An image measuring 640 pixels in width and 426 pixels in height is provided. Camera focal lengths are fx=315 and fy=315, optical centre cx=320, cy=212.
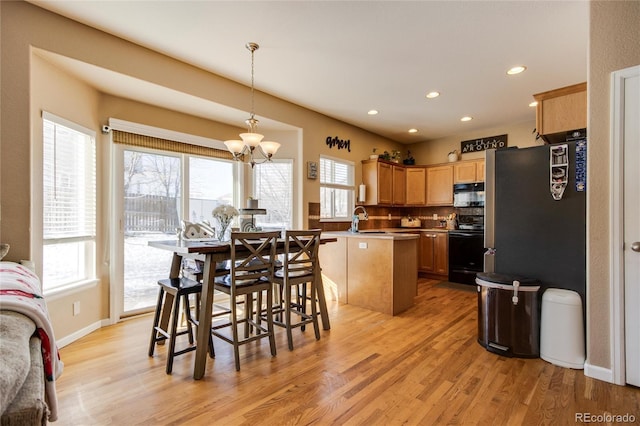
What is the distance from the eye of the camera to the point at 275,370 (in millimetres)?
2348

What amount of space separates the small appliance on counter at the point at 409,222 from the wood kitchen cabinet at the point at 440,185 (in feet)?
1.71

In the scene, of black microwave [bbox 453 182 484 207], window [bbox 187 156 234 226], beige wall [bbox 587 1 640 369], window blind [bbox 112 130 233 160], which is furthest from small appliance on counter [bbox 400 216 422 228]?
beige wall [bbox 587 1 640 369]

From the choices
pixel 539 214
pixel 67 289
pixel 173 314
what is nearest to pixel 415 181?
pixel 539 214

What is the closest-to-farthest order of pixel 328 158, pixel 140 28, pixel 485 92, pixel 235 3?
pixel 235 3, pixel 140 28, pixel 485 92, pixel 328 158

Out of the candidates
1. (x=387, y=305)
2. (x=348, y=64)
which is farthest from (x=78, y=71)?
(x=387, y=305)

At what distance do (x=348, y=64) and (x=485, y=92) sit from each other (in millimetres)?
1968

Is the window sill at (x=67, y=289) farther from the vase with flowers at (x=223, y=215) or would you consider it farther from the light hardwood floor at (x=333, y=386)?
the vase with flowers at (x=223, y=215)

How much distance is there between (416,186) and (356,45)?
3.96 metres

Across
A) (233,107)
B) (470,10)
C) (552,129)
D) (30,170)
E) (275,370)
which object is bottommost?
(275,370)

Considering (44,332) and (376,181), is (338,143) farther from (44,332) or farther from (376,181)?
(44,332)

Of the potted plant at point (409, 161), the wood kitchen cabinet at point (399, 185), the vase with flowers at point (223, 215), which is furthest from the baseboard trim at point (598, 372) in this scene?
the potted plant at point (409, 161)

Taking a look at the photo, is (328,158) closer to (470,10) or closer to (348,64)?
(348,64)

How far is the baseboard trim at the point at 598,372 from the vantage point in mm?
2150

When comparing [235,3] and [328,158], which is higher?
[235,3]
